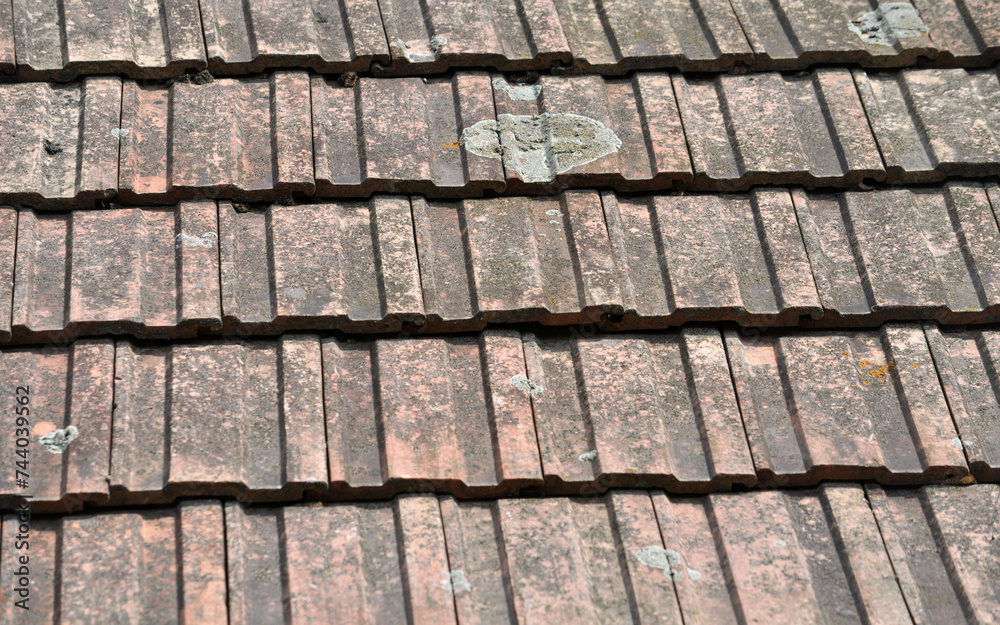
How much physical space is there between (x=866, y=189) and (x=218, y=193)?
185 cm

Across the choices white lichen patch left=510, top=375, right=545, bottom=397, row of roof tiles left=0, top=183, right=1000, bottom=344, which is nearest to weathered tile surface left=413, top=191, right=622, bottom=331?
row of roof tiles left=0, top=183, right=1000, bottom=344

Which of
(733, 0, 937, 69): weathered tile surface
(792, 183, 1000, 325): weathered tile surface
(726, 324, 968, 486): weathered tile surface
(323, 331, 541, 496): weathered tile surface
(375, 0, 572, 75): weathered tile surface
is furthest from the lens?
(733, 0, 937, 69): weathered tile surface

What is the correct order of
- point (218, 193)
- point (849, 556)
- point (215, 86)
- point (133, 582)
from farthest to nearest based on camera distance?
point (215, 86)
point (218, 193)
point (849, 556)
point (133, 582)

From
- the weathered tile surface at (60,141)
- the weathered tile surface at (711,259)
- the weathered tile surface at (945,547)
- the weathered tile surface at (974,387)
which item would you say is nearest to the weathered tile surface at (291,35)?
the weathered tile surface at (60,141)

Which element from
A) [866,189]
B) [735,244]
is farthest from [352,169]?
[866,189]

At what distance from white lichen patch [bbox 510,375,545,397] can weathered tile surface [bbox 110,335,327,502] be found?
47 centimetres

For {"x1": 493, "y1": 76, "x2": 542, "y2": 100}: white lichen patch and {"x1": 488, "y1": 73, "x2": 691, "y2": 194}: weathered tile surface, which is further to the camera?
{"x1": 493, "y1": 76, "x2": 542, "y2": 100}: white lichen patch

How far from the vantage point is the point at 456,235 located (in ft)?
8.45

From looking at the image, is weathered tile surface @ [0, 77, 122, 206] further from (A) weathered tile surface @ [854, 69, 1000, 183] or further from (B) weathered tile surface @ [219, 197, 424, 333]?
(A) weathered tile surface @ [854, 69, 1000, 183]

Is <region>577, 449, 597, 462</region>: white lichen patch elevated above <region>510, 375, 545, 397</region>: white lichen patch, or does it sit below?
below

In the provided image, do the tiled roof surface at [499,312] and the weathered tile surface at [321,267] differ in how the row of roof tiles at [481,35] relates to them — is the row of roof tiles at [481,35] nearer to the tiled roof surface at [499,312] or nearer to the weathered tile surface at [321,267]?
the tiled roof surface at [499,312]

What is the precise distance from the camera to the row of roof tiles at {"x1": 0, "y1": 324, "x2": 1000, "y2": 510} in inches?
84.1

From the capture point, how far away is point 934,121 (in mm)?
2895

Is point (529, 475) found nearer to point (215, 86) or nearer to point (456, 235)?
point (456, 235)
